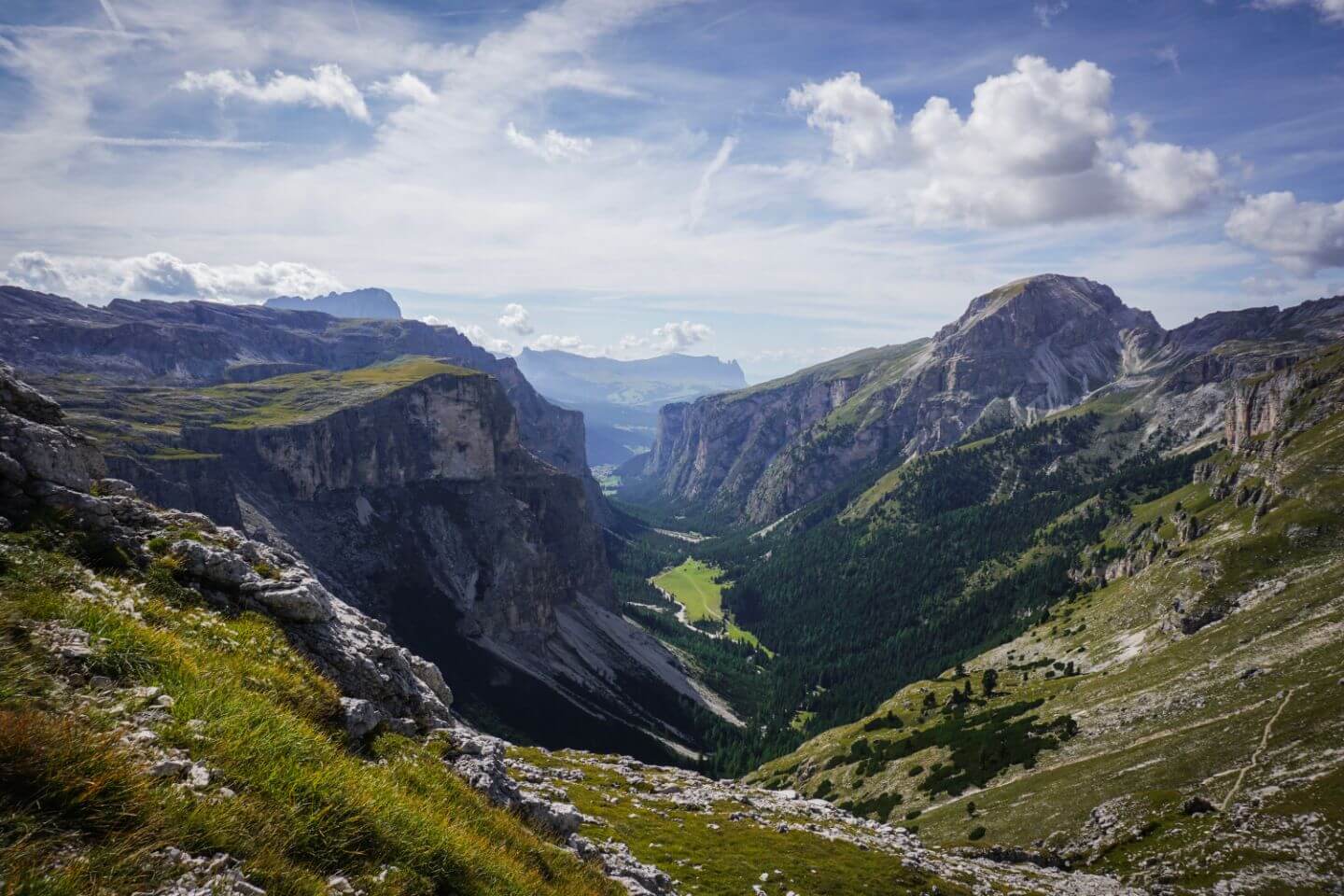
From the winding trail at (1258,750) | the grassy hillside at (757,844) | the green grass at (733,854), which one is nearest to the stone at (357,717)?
the grassy hillside at (757,844)

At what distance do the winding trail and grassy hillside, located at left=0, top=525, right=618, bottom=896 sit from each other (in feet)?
235

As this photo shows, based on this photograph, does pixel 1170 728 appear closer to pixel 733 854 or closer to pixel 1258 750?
pixel 1258 750

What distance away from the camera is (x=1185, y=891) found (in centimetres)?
4891

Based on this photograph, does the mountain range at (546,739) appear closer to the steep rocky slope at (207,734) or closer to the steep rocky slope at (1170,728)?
the steep rocky slope at (207,734)

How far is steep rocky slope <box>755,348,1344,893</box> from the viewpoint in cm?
5438

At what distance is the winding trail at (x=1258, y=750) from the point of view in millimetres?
58312

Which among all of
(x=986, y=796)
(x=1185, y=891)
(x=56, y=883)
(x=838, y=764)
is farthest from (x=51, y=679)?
(x=838, y=764)

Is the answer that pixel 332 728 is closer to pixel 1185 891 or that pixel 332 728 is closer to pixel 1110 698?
A: pixel 1185 891

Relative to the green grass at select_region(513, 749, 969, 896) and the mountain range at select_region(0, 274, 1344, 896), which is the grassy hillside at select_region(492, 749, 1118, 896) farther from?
the mountain range at select_region(0, 274, 1344, 896)

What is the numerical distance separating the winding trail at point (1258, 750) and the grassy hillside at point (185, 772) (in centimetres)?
7173

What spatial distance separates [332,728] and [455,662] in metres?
181

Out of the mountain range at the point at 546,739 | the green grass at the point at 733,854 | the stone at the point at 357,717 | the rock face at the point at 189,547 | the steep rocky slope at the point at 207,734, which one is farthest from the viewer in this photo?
the green grass at the point at 733,854

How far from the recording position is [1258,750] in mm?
63844

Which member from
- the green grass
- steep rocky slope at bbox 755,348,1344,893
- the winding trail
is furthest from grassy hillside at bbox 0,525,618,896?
the winding trail
